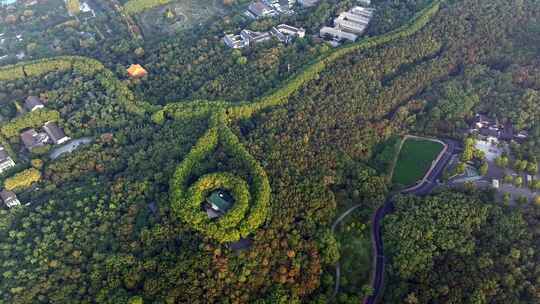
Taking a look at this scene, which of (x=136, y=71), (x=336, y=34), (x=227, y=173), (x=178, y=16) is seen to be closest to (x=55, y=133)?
(x=136, y=71)

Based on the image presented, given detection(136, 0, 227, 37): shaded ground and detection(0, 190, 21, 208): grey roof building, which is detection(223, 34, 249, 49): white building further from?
detection(0, 190, 21, 208): grey roof building

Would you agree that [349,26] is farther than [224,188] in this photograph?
Yes

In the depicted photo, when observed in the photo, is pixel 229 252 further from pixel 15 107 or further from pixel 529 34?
pixel 529 34

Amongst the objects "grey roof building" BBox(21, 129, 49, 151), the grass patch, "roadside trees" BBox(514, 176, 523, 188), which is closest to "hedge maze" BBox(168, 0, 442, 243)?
the grass patch

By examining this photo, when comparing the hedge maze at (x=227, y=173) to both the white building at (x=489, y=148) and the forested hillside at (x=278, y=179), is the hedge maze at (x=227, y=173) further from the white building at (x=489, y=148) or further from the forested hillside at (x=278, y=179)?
the white building at (x=489, y=148)

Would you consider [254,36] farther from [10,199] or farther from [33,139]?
[10,199]
